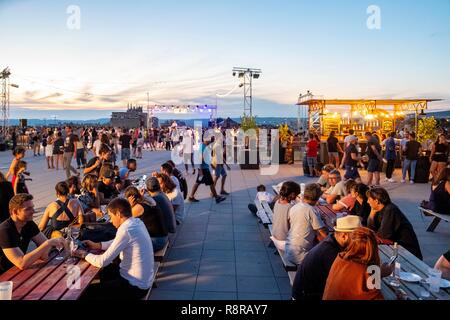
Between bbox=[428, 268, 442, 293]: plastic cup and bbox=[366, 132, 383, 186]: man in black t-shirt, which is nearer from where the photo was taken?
bbox=[428, 268, 442, 293]: plastic cup

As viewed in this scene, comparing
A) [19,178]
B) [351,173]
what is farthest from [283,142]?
[19,178]

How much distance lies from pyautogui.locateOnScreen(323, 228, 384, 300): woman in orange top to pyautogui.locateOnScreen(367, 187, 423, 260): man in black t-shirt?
6.05ft

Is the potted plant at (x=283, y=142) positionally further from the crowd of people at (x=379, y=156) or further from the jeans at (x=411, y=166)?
the jeans at (x=411, y=166)

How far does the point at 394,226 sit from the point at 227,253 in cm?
230

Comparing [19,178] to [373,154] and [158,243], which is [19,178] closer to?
[158,243]

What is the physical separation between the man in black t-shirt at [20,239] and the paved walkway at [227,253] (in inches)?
50.9

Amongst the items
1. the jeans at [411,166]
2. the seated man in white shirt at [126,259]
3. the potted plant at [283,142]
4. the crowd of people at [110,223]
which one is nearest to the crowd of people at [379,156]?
the jeans at [411,166]

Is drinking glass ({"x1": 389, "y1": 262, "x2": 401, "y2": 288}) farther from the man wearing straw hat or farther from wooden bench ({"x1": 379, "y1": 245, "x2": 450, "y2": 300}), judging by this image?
the man wearing straw hat

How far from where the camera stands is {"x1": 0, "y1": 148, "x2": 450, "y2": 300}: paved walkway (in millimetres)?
4469

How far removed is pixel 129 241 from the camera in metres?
3.56

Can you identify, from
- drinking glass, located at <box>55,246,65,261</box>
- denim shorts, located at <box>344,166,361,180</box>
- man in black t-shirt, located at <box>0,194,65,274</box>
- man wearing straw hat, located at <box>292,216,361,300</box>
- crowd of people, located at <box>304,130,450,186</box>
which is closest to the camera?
man wearing straw hat, located at <box>292,216,361,300</box>

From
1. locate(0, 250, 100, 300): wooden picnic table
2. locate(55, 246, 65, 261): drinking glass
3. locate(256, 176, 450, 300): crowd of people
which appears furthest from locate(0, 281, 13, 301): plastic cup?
locate(256, 176, 450, 300): crowd of people
